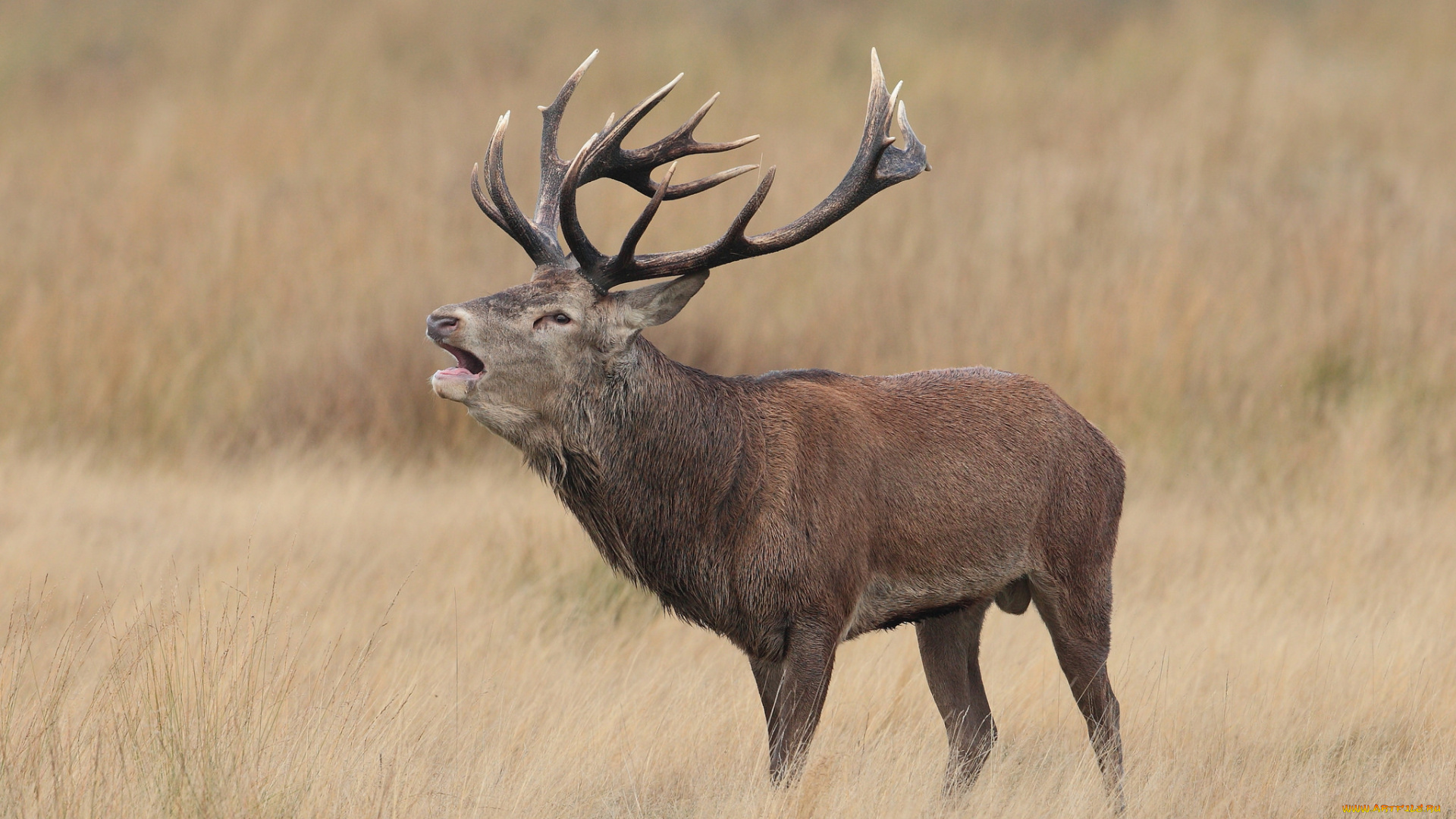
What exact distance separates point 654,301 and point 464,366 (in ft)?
1.89

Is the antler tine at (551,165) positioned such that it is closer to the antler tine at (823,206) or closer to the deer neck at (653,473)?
the antler tine at (823,206)

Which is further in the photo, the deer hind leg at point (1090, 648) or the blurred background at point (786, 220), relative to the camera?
the blurred background at point (786, 220)

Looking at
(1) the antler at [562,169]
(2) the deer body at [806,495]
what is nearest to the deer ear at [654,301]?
(2) the deer body at [806,495]

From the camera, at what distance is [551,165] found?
196 inches

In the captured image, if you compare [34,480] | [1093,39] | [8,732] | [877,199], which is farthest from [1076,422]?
[1093,39]

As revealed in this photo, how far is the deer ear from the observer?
439 cm

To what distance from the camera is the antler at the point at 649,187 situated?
Result: 443 cm

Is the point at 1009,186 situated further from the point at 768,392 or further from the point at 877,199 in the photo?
the point at 768,392

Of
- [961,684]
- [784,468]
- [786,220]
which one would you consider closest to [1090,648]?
[961,684]

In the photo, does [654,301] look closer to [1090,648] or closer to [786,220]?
[1090,648]

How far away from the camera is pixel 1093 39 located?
58.8 ft

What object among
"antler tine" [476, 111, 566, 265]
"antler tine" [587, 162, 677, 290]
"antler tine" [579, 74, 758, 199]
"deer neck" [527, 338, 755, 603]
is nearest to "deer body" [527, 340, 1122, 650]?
"deer neck" [527, 338, 755, 603]

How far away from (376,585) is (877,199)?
6.38 meters

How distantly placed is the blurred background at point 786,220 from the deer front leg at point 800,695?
5328mm
